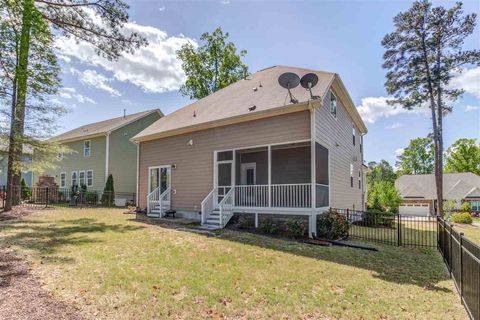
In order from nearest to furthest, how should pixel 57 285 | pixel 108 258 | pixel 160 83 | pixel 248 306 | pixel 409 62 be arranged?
pixel 248 306 < pixel 57 285 < pixel 108 258 < pixel 409 62 < pixel 160 83

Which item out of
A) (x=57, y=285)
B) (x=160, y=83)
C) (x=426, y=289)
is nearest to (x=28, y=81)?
(x=160, y=83)

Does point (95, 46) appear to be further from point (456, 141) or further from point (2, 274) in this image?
point (456, 141)

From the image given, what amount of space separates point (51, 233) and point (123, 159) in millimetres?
15839

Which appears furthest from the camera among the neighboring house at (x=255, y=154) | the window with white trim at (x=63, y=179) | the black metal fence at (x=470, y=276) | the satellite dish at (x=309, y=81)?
the window with white trim at (x=63, y=179)

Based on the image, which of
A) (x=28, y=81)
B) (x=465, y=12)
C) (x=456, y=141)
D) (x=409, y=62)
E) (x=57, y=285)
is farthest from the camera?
(x=456, y=141)

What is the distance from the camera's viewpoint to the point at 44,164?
15.2 m

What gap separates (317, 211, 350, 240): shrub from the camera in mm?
10031

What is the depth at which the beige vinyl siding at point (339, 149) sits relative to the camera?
453 inches

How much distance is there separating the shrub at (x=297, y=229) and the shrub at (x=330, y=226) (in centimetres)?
56

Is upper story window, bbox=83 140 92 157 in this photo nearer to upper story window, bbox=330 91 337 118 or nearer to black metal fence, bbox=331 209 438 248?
upper story window, bbox=330 91 337 118

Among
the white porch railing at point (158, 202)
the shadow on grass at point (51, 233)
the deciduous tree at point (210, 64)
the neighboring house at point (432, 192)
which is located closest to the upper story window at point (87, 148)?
the deciduous tree at point (210, 64)

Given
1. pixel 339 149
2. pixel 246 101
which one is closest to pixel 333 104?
pixel 339 149

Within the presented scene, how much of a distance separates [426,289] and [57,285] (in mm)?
6789

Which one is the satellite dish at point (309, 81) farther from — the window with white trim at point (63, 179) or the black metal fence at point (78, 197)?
the window with white trim at point (63, 179)
